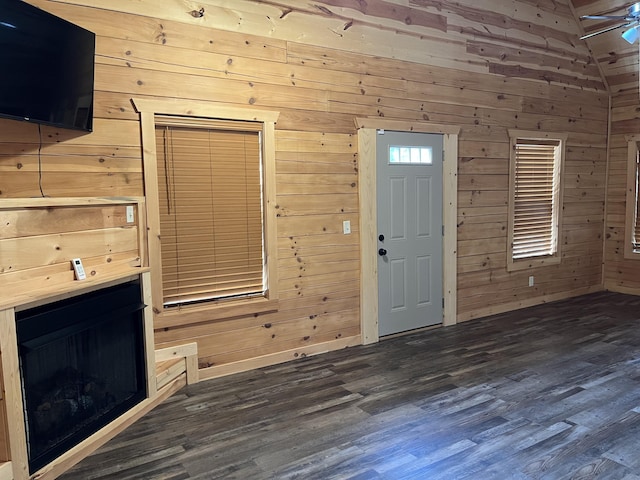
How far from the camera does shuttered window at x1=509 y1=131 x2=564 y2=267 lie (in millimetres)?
6027

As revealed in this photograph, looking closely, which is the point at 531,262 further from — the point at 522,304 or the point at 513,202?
the point at 513,202

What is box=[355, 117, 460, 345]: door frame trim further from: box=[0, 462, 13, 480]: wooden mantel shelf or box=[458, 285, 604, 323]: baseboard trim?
box=[0, 462, 13, 480]: wooden mantel shelf

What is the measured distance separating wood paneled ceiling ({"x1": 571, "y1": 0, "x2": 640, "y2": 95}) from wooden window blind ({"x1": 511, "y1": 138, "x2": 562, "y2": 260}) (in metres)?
1.35

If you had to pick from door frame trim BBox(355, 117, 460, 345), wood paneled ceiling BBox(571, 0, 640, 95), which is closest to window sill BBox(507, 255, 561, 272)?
door frame trim BBox(355, 117, 460, 345)

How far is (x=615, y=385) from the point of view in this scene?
3.71 meters

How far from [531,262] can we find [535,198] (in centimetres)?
84

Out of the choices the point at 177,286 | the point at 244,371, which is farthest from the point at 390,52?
the point at 244,371

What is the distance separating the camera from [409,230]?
509 cm

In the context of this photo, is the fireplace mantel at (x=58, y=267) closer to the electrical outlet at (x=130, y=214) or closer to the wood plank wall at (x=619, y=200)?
the electrical outlet at (x=130, y=214)

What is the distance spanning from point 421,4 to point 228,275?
3436mm

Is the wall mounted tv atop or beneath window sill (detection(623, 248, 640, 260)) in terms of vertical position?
atop

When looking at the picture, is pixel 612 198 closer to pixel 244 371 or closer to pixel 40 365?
pixel 244 371

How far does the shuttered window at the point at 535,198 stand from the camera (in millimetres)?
6027

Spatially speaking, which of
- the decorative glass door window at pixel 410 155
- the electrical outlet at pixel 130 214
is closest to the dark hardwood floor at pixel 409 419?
the electrical outlet at pixel 130 214
